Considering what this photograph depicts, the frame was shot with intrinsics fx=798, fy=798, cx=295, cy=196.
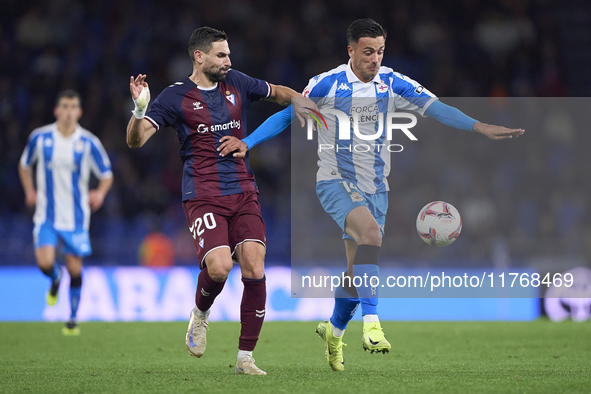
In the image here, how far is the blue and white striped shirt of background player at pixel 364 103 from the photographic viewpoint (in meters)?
6.16

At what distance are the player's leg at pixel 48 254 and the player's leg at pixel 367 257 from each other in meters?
4.70

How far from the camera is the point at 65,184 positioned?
32.6 feet

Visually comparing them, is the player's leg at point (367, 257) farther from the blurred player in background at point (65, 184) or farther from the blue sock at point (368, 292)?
the blurred player in background at point (65, 184)

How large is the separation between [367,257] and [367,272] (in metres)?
0.12

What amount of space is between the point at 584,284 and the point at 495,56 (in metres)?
6.24

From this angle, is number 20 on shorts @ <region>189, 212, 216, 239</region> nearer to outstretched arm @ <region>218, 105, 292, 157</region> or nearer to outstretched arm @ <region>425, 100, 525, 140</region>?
outstretched arm @ <region>218, 105, 292, 157</region>

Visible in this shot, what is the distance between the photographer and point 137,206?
13727 mm

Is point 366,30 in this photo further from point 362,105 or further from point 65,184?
point 65,184

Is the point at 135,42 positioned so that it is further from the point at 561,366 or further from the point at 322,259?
the point at 561,366

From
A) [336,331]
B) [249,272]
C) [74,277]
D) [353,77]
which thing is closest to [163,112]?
[249,272]

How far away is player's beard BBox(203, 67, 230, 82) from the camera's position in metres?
5.70

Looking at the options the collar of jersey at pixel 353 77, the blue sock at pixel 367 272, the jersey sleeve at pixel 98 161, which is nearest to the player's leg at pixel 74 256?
the jersey sleeve at pixel 98 161

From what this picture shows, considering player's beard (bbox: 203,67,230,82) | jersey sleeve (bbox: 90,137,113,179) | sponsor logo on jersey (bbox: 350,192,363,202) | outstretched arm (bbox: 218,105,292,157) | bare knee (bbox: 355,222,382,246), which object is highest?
player's beard (bbox: 203,67,230,82)

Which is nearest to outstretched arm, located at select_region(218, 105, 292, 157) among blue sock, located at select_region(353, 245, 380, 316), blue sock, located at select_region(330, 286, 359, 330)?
blue sock, located at select_region(353, 245, 380, 316)
